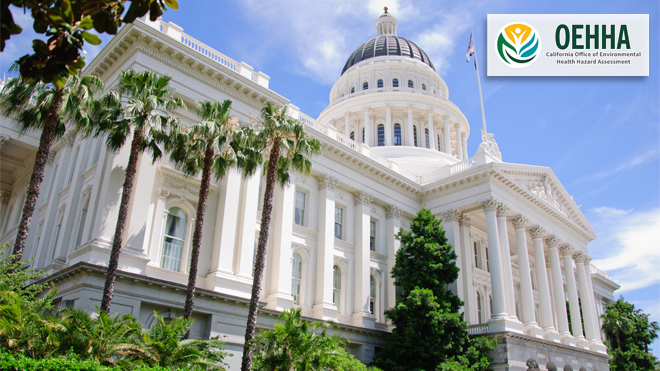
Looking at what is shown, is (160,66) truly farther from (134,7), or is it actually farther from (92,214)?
(134,7)

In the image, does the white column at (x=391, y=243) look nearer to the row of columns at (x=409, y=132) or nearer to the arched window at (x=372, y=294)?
the arched window at (x=372, y=294)

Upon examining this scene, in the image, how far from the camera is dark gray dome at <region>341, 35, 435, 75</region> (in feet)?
194

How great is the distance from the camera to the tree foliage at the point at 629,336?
45375mm

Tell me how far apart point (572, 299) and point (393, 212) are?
1646 cm

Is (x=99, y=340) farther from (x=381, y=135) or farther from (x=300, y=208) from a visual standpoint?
(x=381, y=135)

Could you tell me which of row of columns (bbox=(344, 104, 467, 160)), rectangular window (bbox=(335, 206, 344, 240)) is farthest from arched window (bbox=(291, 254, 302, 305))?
row of columns (bbox=(344, 104, 467, 160))

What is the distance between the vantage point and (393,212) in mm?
34781

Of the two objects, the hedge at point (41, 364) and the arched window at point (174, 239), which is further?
the arched window at point (174, 239)

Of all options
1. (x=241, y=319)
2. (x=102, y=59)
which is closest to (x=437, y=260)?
(x=241, y=319)

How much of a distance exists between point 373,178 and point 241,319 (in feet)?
48.2

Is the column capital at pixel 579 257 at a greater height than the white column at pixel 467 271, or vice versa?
the column capital at pixel 579 257

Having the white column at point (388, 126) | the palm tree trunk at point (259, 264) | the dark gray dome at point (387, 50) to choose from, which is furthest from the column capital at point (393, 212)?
the dark gray dome at point (387, 50)

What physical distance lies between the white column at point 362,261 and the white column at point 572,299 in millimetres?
17758

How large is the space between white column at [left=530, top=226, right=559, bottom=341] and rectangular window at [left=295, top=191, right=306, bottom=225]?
17.6 metres
